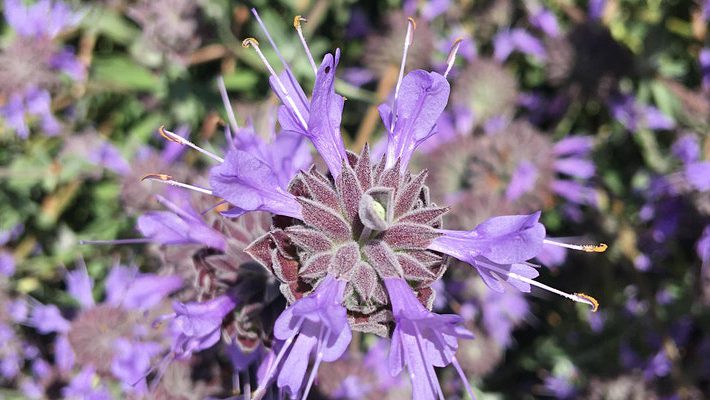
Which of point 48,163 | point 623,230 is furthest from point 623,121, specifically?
point 48,163

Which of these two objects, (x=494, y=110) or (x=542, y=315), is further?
(x=542, y=315)

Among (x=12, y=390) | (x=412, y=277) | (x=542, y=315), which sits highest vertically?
(x=412, y=277)

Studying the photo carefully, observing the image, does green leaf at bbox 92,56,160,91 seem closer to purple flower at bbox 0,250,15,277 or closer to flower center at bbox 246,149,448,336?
purple flower at bbox 0,250,15,277

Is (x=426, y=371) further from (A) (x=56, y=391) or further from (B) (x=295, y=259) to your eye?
(A) (x=56, y=391)

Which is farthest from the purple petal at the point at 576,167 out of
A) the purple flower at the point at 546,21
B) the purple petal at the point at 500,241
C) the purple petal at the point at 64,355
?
the purple petal at the point at 64,355

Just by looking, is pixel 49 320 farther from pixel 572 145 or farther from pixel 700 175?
pixel 700 175

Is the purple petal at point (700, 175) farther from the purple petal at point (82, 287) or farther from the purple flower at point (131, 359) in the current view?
the purple petal at point (82, 287)

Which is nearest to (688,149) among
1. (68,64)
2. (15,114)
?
(68,64)
